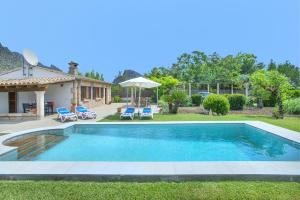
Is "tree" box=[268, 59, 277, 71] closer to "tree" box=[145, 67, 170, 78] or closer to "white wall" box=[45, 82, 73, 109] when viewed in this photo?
"tree" box=[145, 67, 170, 78]

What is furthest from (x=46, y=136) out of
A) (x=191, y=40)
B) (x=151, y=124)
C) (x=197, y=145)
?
(x=191, y=40)

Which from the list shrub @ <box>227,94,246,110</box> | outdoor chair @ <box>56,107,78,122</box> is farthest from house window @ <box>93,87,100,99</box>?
shrub @ <box>227,94,246,110</box>

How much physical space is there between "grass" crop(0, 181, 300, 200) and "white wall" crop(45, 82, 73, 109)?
56.0 feet

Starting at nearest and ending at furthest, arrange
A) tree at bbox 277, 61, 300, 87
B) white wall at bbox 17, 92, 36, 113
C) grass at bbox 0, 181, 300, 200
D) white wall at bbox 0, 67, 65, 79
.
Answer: grass at bbox 0, 181, 300, 200
white wall at bbox 17, 92, 36, 113
white wall at bbox 0, 67, 65, 79
tree at bbox 277, 61, 300, 87

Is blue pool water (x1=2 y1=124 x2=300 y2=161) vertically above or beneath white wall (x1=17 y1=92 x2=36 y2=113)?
beneath

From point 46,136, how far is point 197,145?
6.54 metres

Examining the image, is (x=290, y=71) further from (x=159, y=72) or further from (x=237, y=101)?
(x=237, y=101)

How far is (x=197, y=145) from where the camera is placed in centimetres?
1109

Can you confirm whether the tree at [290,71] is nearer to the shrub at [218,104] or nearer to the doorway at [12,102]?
the shrub at [218,104]

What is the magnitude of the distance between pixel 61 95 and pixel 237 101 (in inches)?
597

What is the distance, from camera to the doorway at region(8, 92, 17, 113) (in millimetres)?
21234

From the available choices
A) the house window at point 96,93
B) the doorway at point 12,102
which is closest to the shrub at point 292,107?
the house window at point 96,93

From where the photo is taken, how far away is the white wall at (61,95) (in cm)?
2231

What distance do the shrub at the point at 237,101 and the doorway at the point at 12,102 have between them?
17.9 metres
